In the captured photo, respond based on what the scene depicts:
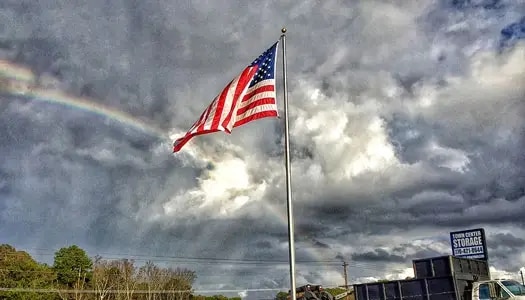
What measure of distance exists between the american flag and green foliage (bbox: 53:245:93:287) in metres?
78.0

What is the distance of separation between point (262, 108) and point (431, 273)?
9.57 meters

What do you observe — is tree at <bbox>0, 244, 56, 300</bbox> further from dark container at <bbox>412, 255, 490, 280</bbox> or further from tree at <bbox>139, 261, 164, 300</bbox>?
dark container at <bbox>412, 255, 490, 280</bbox>

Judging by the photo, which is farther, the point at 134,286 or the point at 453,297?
the point at 134,286

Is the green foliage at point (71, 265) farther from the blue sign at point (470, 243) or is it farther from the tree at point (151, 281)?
the blue sign at point (470, 243)

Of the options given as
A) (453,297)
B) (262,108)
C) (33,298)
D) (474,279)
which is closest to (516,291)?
(474,279)

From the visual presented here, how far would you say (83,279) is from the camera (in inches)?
3378

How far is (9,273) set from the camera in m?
78.5

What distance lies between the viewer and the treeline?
3061 inches

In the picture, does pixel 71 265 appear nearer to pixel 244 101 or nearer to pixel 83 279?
Answer: pixel 83 279

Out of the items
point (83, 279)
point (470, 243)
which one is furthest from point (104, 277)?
point (470, 243)

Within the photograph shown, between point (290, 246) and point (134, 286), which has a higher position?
point (134, 286)

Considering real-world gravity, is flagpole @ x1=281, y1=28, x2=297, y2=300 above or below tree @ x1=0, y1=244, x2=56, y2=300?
below

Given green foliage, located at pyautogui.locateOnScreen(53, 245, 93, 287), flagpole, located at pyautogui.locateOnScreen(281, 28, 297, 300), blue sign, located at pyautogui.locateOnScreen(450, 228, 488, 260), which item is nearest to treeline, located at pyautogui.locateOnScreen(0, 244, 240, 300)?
green foliage, located at pyautogui.locateOnScreen(53, 245, 93, 287)

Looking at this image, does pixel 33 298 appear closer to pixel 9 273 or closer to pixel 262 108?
pixel 9 273
